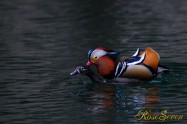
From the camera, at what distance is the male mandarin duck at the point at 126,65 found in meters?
14.5

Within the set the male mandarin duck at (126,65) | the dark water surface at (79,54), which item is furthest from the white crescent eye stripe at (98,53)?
the dark water surface at (79,54)

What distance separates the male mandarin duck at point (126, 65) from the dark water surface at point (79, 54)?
0.21 meters

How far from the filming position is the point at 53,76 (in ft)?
51.4

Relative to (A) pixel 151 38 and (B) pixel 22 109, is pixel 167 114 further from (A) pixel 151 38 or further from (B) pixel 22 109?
(A) pixel 151 38

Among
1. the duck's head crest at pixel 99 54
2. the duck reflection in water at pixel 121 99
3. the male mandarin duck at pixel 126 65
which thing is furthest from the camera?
the duck's head crest at pixel 99 54

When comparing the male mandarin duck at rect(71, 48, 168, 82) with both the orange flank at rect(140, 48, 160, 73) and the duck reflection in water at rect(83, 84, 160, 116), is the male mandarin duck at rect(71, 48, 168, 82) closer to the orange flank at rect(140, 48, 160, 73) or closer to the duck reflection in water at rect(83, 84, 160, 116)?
the orange flank at rect(140, 48, 160, 73)

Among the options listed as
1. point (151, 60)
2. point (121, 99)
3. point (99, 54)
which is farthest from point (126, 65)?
point (121, 99)

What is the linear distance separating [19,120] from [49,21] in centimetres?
1137

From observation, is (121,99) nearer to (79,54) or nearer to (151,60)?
(151,60)

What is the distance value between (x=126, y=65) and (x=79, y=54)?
3666mm

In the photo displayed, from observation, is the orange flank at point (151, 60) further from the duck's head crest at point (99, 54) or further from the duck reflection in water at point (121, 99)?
the duck's head crest at point (99, 54)

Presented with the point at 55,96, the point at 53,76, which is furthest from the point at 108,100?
the point at 53,76

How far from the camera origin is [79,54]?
59.1 feet

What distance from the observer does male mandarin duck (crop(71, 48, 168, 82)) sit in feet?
47.6
